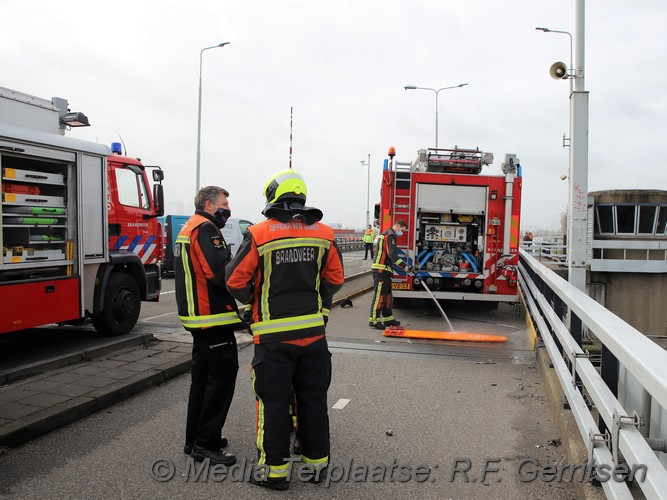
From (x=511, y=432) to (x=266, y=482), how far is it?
6.79 feet

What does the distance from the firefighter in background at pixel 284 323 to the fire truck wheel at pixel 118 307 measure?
15.3 ft

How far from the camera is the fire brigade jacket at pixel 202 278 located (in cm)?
357

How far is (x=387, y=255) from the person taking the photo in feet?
28.3

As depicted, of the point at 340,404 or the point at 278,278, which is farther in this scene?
the point at 340,404

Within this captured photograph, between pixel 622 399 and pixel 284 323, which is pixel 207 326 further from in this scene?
pixel 622 399

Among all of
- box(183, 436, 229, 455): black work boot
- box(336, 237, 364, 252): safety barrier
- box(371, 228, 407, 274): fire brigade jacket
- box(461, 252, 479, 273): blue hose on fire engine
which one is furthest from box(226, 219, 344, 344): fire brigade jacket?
box(336, 237, 364, 252): safety barrier

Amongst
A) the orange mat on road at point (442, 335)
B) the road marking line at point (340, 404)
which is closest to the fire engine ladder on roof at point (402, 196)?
the orange mat on road at point (442, 335)

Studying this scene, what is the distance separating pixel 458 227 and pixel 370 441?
686cm

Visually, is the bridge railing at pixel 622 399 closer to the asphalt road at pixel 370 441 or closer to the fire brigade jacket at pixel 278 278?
the asphalt road at pixel 370 441

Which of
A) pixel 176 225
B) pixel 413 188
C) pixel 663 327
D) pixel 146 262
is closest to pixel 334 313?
pixel 413 188

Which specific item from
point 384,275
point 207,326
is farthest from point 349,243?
point 207,326

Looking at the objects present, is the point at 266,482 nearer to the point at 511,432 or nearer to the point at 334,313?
the point at 511,432

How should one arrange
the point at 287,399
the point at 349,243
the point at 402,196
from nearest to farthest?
the point at 287,399
the point at 402,196
the point at 349,243

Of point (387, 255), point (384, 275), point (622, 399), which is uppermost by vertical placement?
point (387, 255)
